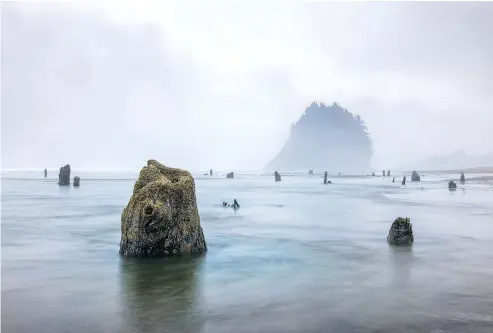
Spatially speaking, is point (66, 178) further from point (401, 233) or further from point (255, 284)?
point (255, 284)

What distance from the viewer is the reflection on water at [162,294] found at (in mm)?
8953

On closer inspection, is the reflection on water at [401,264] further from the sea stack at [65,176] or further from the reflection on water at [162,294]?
A: the sea stack at [65,176]

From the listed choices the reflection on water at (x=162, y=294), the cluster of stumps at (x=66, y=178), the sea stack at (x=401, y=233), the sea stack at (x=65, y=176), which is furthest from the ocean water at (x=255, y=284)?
the sea stack at (x=65, y=176)

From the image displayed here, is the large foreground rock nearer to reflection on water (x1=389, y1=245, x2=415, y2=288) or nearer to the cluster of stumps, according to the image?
reflection on water (x1=389, y1=245, x2=415, y2=288)

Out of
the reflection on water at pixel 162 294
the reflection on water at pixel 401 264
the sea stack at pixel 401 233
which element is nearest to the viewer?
the reflection on water at pixel 162 294

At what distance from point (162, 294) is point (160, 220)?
345 centimetres

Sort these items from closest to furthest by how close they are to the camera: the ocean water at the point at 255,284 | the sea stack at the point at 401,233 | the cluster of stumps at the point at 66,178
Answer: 1. the ocean water at the point at 255,284
2. the sea stack at the point at 401,233
3. the cluster of stumps at the point at 66,178

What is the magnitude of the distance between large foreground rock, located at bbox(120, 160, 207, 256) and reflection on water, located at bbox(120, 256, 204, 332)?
465mm

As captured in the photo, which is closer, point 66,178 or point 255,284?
point 255,284

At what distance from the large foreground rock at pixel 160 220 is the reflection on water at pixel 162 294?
46cm

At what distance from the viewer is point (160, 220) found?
45.7 ft

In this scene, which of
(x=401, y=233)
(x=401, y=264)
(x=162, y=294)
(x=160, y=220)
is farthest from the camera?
(x=401, y=233)

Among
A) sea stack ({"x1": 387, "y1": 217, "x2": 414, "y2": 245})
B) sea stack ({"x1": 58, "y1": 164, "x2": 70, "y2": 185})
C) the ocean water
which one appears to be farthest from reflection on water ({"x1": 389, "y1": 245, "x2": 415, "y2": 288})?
sea stack ({"x1": 58, "y1": 164, "x2": 70, "y2": 185})

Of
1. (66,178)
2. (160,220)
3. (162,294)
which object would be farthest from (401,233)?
(66,178)
